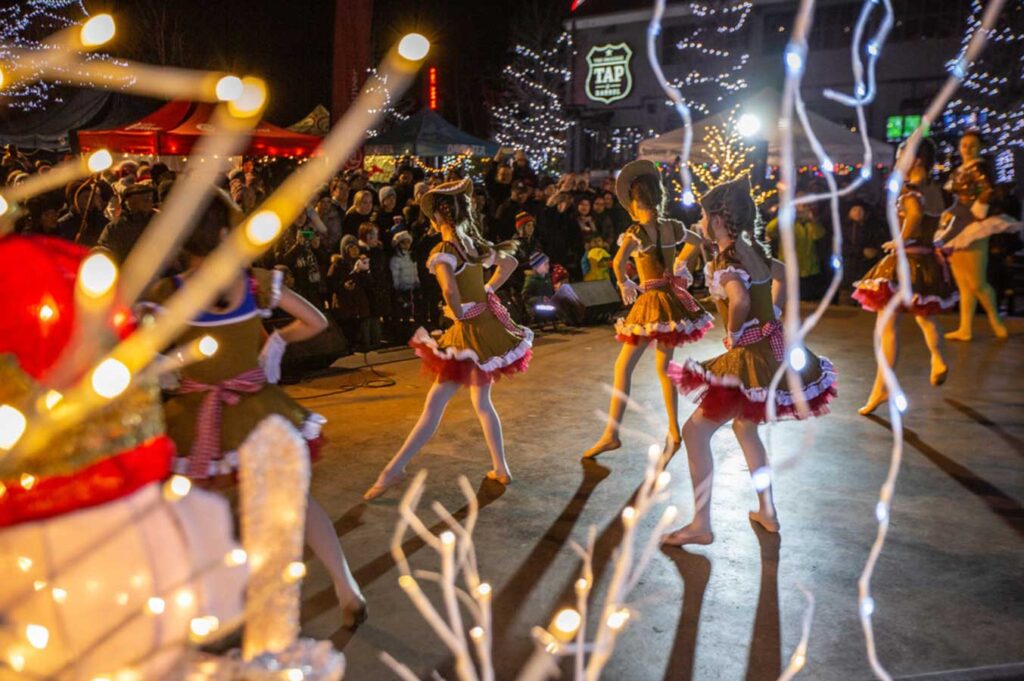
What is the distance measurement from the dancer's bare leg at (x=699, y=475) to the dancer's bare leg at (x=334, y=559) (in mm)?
1809

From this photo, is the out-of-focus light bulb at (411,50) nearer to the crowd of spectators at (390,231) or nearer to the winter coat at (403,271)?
the crowd of spectators at (390,231)

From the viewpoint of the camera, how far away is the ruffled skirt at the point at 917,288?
24.7 ft

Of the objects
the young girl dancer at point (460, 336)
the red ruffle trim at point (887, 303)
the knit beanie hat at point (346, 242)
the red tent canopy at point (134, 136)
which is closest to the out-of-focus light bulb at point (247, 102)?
the red tent canopy at point (134, 136)

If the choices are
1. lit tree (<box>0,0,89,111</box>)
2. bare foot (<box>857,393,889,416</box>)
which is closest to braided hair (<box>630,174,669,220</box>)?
bare foot (<box>857,393,889,416</box>)

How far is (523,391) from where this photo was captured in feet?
27.7

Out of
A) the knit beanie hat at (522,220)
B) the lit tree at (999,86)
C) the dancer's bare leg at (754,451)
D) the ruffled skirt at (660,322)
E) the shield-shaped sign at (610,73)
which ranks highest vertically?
the shield-shaped sign at (610,73)

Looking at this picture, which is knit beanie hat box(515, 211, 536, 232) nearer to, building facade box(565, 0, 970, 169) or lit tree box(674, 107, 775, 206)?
lit tree box(674, 107, 775, 206)

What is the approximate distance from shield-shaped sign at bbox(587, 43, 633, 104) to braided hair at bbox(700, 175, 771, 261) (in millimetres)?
25201

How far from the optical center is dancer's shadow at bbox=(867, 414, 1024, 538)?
17.1 feet

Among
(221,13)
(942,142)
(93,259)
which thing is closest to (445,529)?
(93,259)

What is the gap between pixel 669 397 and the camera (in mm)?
6406

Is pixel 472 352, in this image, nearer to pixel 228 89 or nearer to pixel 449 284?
pixel 449 284

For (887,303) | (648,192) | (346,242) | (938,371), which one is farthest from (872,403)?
(346,242)

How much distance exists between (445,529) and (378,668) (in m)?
1.54
